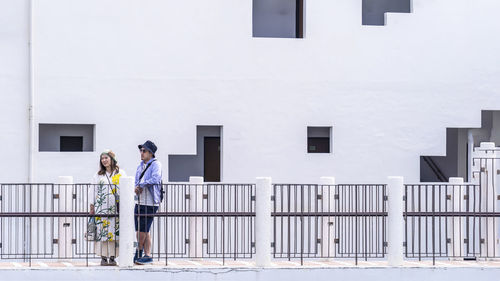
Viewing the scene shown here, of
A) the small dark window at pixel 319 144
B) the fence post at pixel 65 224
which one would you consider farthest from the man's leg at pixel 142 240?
the small dark window at pixel 319 144

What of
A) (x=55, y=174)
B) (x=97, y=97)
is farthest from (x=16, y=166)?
(x=97, y=97)

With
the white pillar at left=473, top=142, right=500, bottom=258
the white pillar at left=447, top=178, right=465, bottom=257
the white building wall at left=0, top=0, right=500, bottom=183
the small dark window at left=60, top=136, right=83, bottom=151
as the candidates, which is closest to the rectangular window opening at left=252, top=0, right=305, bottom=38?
the white building wall at left=0, top=0, right=500, bottom=183

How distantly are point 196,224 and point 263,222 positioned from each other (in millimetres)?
1668

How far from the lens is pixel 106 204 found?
1288 centimetres

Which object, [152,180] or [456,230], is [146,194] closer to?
[152,180]

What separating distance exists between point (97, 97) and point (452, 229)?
7466mm

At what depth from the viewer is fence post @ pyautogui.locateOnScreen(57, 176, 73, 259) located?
13851mm

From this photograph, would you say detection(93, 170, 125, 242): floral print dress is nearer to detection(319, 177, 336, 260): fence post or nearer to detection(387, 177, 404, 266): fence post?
detection(319, 177, 336, 260): fence post

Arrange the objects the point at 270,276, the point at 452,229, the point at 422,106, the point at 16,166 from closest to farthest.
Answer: the point at 270,276
the point at 452,229
the point at 16,166
the point at 422,106

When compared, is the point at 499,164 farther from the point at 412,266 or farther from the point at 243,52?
the point at 243,52

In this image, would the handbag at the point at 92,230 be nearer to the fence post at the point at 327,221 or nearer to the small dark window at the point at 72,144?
the fence post at the point at 327,221

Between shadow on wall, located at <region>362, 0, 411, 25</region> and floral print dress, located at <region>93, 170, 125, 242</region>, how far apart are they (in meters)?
9.61

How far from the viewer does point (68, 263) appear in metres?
13.3

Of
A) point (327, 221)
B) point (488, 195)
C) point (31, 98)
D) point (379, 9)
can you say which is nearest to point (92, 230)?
point (327, 221)
